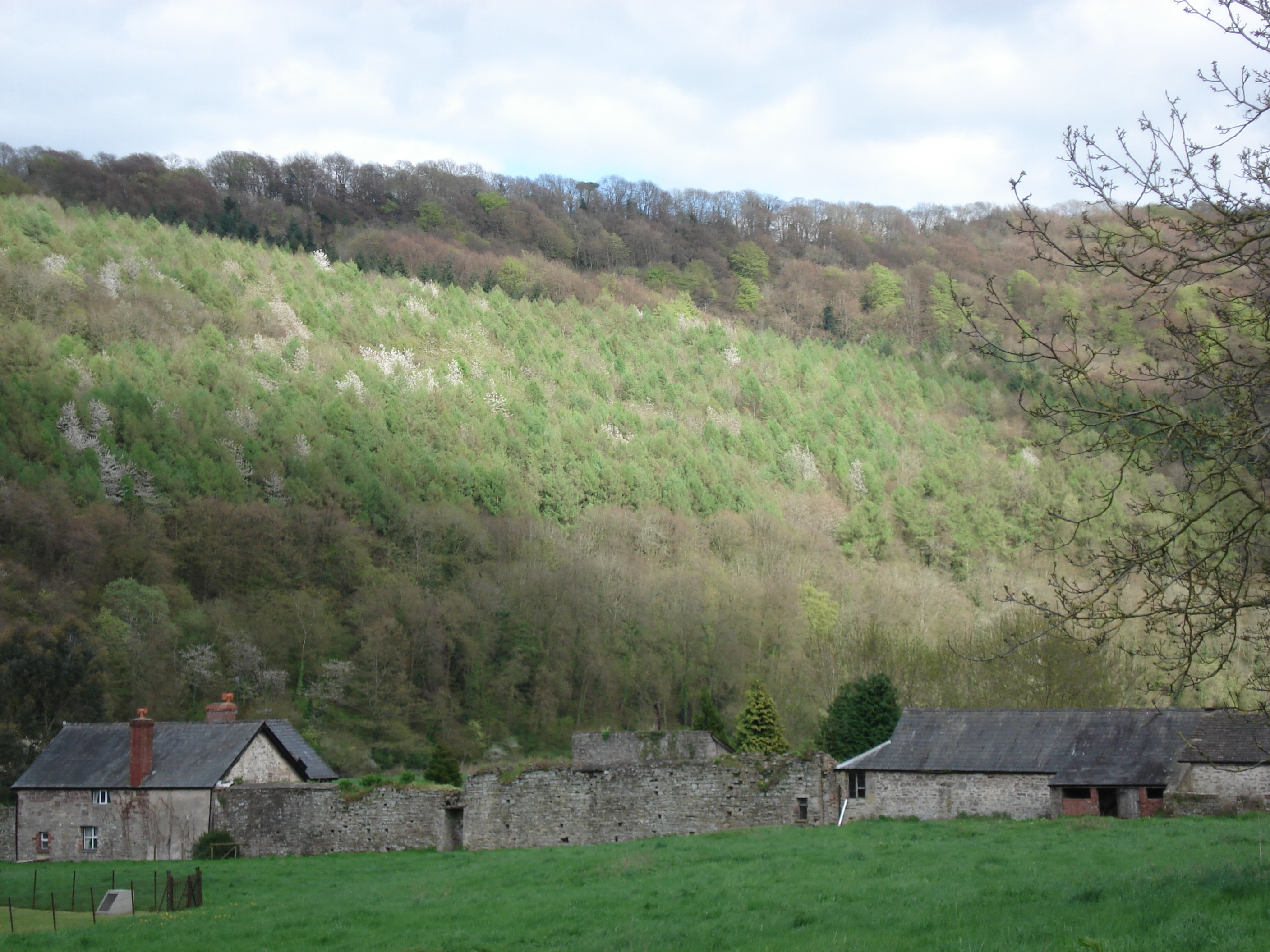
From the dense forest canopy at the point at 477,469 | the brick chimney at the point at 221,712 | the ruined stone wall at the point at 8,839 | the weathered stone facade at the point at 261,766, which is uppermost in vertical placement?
the dense forest canopy at the point at 477,469

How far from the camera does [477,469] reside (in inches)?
2675

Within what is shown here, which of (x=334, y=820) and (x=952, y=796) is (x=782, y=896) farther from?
(x=334, y=820)

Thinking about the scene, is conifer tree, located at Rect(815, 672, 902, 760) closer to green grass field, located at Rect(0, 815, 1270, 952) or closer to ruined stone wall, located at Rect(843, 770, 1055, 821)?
ruined stone wall, located at Rect(843, 770, 1055, 821)

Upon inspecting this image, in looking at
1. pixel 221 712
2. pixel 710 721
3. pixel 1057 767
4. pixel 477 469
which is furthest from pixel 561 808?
pixel 477 469

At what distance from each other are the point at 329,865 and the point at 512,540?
3559 cm

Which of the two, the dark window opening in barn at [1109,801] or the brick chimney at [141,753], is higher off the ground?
the brick chimney at [141,753]

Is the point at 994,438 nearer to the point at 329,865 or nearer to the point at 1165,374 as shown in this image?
the point at 329,865

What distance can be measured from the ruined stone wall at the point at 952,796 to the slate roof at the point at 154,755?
16.6m

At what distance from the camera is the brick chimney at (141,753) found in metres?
28.8

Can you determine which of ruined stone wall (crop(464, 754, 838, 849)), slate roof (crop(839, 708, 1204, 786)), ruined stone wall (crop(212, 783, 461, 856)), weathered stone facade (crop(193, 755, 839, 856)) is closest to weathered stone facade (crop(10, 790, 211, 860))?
ruined stone wall (crop(212, 783, 461, 856))

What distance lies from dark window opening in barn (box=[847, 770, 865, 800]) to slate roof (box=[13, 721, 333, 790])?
16275 millimetres

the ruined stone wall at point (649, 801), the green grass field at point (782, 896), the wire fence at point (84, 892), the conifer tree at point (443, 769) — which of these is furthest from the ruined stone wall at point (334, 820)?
the conifer tree at point (443, 769)

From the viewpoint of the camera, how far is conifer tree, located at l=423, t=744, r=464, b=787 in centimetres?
3142

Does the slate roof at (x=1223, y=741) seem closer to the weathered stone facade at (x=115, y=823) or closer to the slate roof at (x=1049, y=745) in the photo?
the slate roof at (x=1049, y=745)
